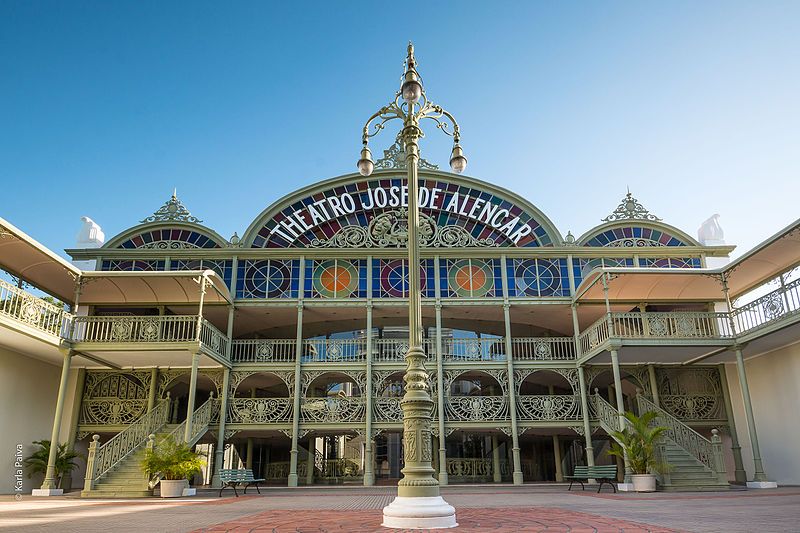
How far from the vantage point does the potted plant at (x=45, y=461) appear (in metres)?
17.6

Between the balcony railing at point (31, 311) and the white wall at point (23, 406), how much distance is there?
2.00m

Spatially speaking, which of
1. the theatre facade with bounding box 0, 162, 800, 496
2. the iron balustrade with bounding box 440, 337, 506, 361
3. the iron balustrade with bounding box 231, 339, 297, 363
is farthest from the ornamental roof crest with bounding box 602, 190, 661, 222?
the iron balustrade with bounding box 231, 339, 297, 363

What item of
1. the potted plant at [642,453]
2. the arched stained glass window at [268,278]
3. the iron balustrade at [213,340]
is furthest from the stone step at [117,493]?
the potted plant at [642,453]

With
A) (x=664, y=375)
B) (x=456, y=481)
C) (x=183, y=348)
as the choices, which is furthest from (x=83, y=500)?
(x=664, y=375)

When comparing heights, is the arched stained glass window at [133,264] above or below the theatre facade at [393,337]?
above

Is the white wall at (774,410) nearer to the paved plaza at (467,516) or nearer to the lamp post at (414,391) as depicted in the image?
the paved plaza at (467,516)

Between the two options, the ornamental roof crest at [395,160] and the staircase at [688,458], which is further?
the ornamental roof crest at [395,160]

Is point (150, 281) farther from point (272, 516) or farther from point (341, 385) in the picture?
Answer: point (272, 516)

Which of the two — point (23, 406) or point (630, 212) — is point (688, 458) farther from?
point (23, 406)

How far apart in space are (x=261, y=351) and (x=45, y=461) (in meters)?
7.12

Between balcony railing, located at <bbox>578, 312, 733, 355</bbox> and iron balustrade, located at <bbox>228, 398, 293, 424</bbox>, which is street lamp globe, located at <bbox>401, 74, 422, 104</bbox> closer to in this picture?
balcony railing, located at <bbox>578, 312, 733, 355</bbox>

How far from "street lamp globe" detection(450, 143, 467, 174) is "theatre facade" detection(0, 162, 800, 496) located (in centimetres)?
900

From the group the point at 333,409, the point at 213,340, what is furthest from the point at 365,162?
the point at 333,409

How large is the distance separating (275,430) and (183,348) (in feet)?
15.1
